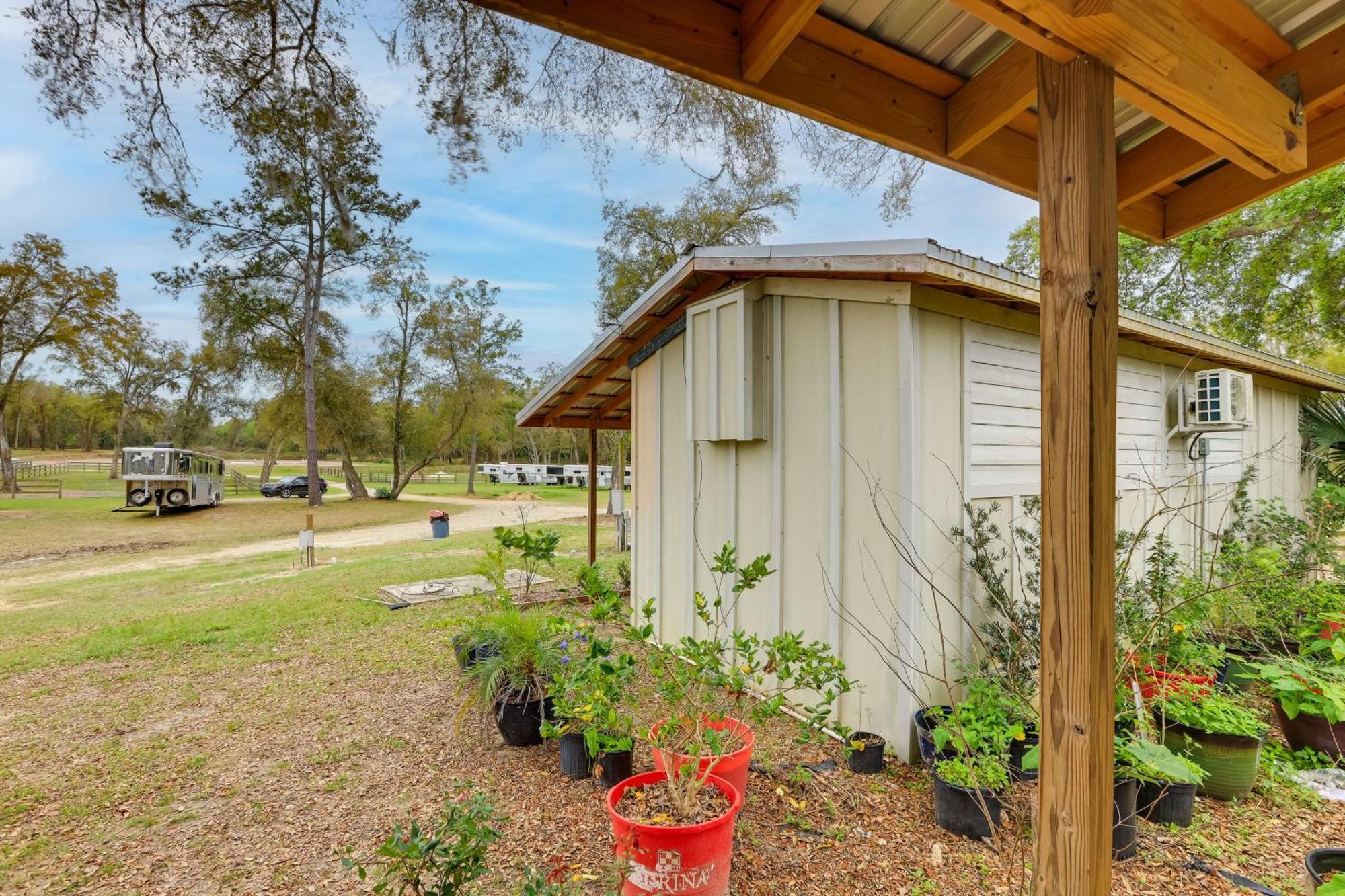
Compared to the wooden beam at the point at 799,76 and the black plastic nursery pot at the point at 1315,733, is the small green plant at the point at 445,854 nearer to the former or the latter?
the wooden beam at the point at 799,76

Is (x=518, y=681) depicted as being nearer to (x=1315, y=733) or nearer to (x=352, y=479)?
(x=1315, y=733)

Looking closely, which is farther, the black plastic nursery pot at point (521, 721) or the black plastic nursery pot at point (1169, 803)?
the black plastic nursery pot at point (521, 721)

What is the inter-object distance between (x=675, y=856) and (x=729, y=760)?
0.65 meters

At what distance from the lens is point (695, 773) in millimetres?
2363

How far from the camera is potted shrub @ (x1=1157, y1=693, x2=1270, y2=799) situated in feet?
9.42

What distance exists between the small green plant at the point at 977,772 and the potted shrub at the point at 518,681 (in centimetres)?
207

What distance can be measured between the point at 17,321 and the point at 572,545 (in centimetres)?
2104

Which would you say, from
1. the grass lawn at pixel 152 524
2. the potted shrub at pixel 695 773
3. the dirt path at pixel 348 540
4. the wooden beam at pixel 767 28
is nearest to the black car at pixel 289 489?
the grass lawn at pixel 152 524

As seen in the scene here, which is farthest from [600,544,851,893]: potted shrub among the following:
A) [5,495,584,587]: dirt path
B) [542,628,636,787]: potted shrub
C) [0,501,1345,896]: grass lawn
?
[5,495,584,587]: dirt path

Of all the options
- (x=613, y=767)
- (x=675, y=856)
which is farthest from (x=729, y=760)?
(x=613, y=767)

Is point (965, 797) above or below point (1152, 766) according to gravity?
below

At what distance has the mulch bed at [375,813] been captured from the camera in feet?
8.13

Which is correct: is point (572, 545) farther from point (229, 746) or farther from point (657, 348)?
point (229, 746)

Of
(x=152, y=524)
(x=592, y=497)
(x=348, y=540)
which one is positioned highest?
(x=592, y=497)
